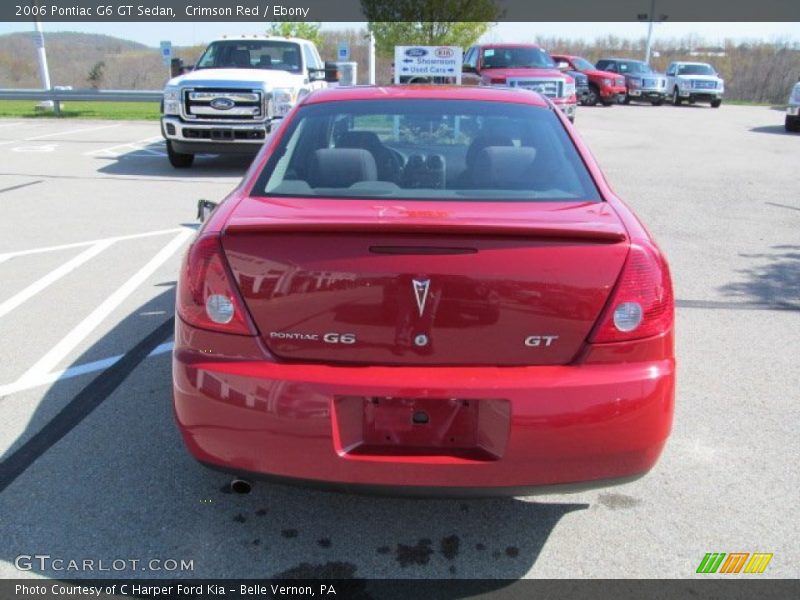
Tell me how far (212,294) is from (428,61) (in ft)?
54.7

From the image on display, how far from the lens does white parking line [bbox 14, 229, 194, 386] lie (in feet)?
13.3

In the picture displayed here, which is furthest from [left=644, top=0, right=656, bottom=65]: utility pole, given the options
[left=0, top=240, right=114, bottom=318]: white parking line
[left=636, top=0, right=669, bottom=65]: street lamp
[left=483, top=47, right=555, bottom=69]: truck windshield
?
[left=0, top=240, right=114, bottom=318]: white parking line

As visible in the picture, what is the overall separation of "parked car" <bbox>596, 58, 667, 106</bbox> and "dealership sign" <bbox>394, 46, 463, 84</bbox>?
1461 cm

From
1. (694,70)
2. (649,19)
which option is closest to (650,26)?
(649,19)

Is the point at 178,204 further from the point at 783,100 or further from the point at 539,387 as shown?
the point at 783,100

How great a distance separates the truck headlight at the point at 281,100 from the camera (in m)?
10.8

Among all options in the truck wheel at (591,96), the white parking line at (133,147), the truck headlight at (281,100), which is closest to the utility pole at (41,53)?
the white parking line at (133,147)

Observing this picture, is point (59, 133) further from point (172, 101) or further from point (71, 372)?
point (71, 372)

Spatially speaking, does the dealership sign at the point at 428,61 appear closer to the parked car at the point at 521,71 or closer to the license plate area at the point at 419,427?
the parked car at the point at 521,71

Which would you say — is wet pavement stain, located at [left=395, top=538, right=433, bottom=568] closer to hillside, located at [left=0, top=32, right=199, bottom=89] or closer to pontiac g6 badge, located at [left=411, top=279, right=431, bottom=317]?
pontiac g6 badge, located at [left=411, top=279, right=431, bottom=317]

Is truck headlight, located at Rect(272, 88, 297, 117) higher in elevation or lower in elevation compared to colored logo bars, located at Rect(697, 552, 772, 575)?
higher

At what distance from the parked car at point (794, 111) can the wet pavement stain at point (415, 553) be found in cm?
1969

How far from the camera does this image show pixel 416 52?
18047 millimetres

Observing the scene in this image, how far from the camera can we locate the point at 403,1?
2348cm
